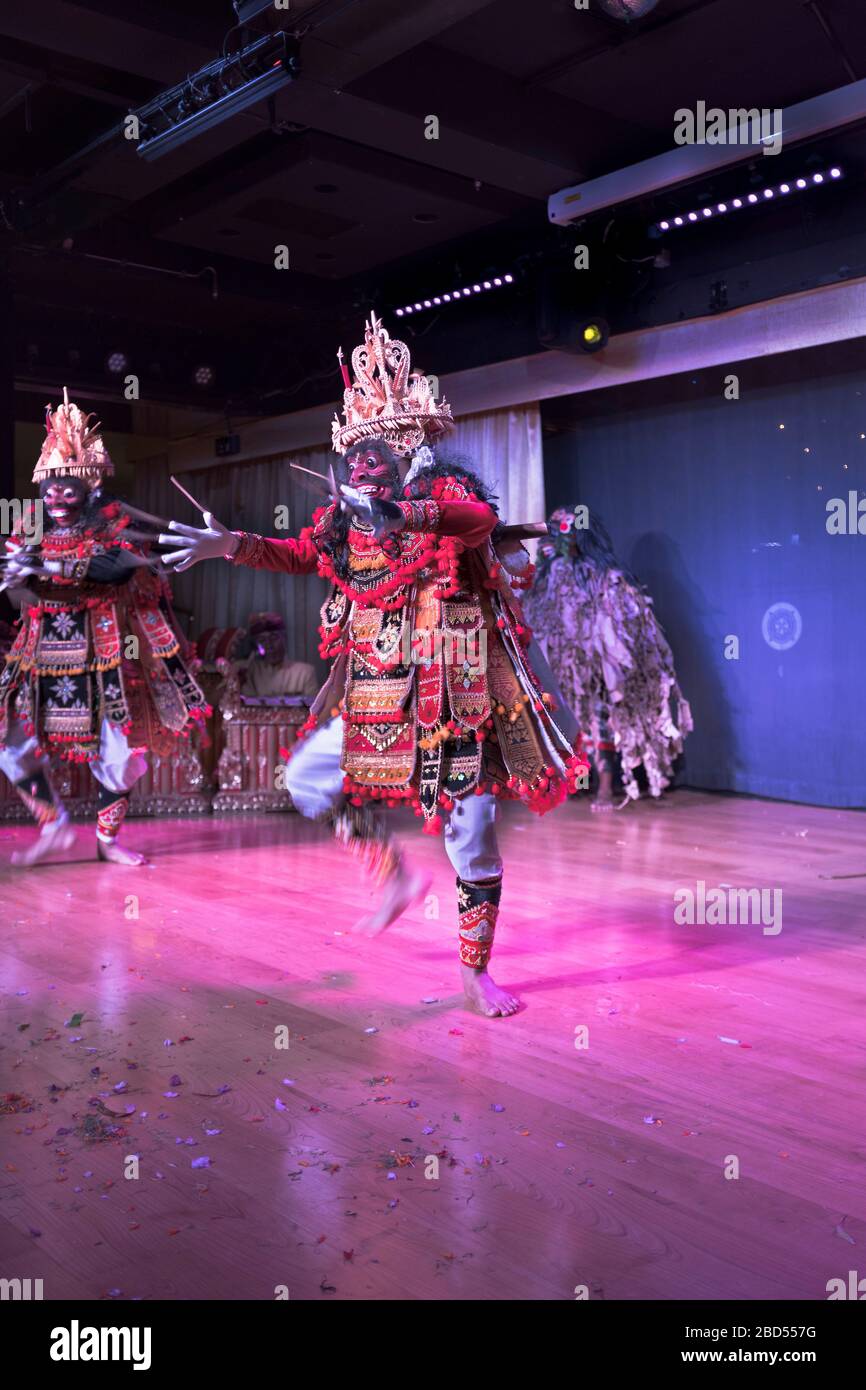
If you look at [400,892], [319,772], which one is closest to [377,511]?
[319,772]

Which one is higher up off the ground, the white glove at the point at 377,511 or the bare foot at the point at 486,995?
the white glove at the point at 377,511

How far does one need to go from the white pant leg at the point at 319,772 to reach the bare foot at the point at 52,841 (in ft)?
7.04

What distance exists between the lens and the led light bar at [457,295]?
7361 mm

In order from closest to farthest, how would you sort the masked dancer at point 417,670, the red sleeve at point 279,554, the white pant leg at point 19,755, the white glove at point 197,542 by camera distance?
the white glove at point 197,542 < the masked dancer at point 417,670 < the red sleeve at point 279,554 < the white pant leg at point 19,755

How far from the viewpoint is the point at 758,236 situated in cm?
640

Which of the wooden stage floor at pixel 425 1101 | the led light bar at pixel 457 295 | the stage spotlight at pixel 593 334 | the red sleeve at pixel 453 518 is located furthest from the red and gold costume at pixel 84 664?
the led light bar at pixel 457 295

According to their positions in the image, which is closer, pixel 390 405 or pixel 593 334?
pixel 390 405

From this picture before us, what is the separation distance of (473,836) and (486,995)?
0.41 m

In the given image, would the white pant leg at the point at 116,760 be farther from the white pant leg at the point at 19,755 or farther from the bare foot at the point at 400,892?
the bare foot at the point at 400,892

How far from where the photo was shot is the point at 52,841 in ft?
16.6

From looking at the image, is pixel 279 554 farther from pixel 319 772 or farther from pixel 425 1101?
pixel 425 1101
